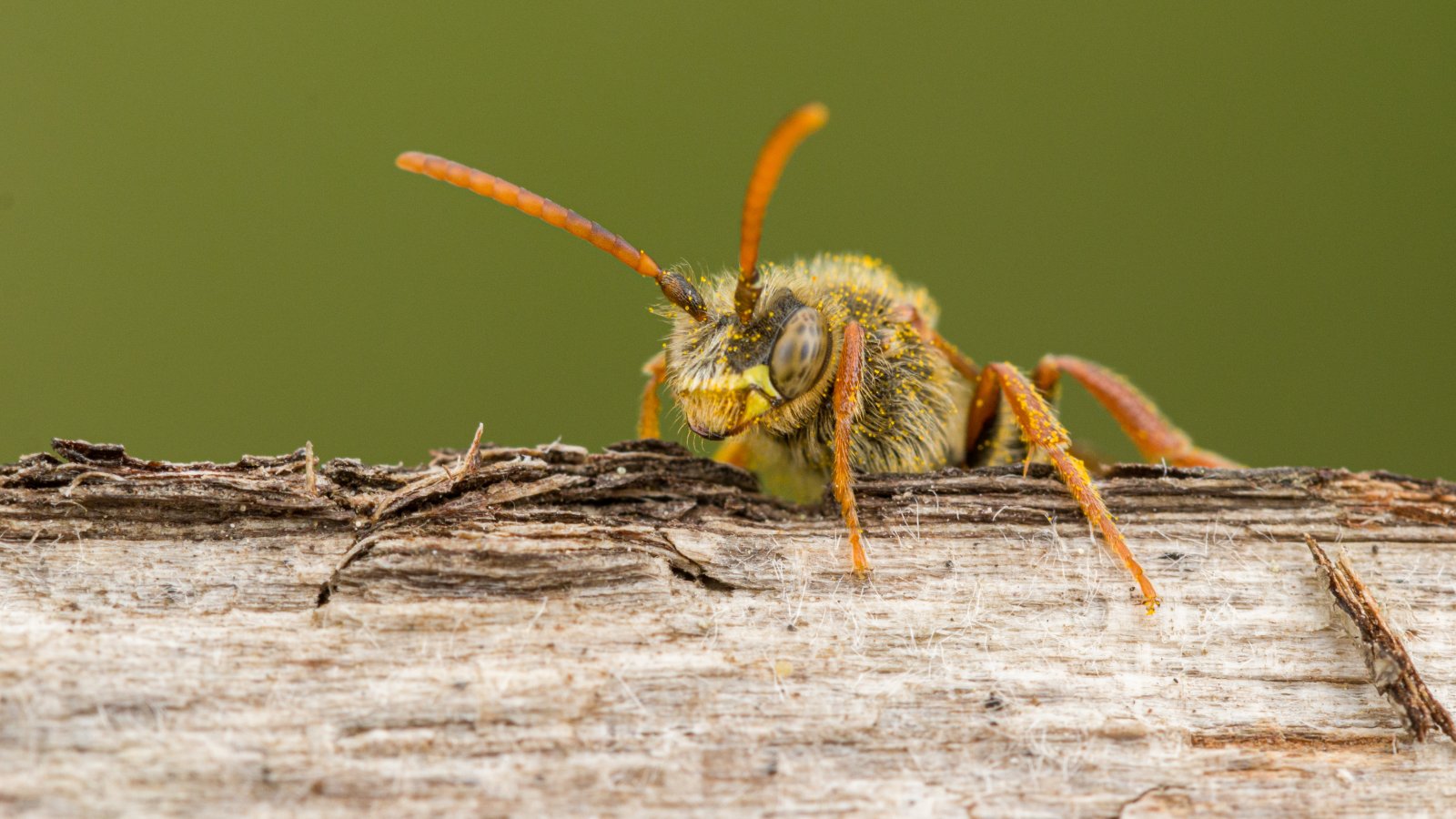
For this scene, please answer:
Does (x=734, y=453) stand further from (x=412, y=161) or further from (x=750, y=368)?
(x=412, y=161)

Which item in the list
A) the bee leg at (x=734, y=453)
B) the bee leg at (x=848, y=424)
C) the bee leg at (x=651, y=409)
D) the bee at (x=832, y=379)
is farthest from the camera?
the bee leg at (x=734, y=453)

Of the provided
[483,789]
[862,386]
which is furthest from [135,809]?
[862,386]

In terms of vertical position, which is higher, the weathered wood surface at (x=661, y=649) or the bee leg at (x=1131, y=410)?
the bee leg at (x=1131, y=410)

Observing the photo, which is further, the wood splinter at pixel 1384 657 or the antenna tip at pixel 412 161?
the antenna tip at pixel 412 161

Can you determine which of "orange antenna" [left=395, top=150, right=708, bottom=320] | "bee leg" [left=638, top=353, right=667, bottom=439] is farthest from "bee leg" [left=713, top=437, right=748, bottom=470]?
"orange antenna" [left=395, top=150, right=708, bottom=320]

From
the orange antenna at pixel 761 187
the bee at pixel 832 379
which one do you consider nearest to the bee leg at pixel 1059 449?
the bee at pixel 832 379

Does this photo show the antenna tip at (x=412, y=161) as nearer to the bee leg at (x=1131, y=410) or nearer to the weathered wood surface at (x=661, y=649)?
the weathered wood surface at (x=661, y=649)

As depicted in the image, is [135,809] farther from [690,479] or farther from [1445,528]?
[1445,528]
